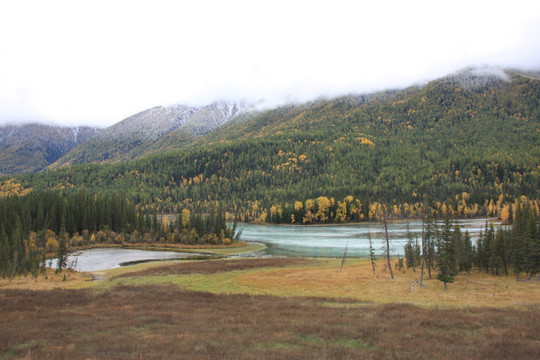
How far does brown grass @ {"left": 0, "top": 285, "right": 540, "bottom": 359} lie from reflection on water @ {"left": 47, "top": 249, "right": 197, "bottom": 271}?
43.4 metres

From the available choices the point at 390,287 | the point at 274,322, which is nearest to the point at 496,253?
the point at 390,287

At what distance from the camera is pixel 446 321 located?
24422 millimetres

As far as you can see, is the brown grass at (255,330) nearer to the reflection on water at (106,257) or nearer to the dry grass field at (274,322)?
the dry grass field at (274,322)

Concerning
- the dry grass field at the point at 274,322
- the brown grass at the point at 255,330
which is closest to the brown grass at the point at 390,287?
the dry grass field at the point at 274,322

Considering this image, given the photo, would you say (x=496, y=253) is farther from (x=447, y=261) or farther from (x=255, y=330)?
(x=255, y=330)

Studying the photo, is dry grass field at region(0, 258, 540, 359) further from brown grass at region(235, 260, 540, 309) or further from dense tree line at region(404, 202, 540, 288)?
dense tree line at region(404, 202, 540, 288)

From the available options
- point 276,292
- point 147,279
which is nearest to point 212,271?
point 147,279

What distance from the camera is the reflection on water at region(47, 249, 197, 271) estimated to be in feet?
248

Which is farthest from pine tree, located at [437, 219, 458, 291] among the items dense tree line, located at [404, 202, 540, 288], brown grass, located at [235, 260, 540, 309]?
brown grass, located at [235, 260, 540, 309]

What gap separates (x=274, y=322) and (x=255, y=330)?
2746 mm

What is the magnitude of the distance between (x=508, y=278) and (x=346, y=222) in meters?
142

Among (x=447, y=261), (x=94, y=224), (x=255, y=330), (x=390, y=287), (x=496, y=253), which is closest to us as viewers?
(x=255, y=330)

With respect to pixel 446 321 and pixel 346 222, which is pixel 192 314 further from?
pixel 346 222

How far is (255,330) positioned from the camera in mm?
22578
